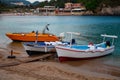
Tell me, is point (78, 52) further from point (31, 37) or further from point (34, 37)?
point (31, 37)

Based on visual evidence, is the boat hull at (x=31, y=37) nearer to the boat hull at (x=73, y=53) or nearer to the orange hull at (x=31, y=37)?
the orange hull at (x=31, y=37)

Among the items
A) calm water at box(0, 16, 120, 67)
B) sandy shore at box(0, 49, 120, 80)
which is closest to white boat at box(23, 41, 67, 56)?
sandy shore at box(0, 49, 120, 80)

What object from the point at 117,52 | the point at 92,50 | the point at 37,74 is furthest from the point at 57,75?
the point at 117,52

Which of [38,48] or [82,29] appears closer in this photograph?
[38,48]

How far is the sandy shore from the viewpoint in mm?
18031

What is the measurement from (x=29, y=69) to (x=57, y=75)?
260 centimetres

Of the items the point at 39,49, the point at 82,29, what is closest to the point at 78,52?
the point at 39,49

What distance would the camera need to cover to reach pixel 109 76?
64.4 ft

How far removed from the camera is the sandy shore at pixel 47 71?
18.0 meters

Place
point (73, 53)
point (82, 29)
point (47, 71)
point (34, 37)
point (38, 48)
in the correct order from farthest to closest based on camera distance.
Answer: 1. point (82, 29)
2. point (34, 37)
3. point (38, 48)
4. point (73, 53)
5. point (47, 71)

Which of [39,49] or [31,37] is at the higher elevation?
[39,49]

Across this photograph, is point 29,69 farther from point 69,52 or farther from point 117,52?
point 117,52

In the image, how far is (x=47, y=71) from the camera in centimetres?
1969

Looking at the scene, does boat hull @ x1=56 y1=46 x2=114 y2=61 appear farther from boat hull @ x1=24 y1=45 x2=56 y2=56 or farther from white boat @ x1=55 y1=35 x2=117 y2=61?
boat hull @ x1=24 y1=45 x2=56 y2=56
